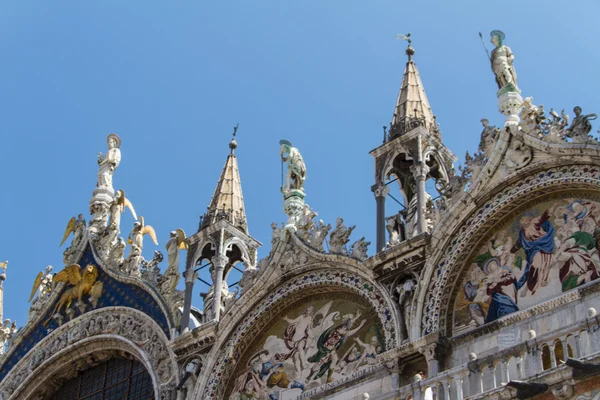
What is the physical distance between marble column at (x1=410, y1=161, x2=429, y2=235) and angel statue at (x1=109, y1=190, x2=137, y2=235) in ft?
24.1

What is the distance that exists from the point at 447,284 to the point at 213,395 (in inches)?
175

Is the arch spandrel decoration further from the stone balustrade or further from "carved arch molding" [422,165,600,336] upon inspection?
the stone balustrade

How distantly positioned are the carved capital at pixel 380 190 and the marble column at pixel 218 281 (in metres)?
3.26

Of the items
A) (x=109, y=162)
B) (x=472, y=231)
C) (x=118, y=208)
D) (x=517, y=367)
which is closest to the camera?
(x=517, y=367)

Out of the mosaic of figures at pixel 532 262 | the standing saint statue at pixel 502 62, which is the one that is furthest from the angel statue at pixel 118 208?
the mosaic of figures at pixel 532 262

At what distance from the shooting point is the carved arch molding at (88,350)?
20922 millimetres

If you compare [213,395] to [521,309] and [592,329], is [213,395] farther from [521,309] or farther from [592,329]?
[592,329]

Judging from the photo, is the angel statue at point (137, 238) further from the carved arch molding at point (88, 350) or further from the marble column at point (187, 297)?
the marble column at point (187, 297)

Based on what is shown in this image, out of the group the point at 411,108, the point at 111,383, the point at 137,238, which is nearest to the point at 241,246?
the point at 137,238

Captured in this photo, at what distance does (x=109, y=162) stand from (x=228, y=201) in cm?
468

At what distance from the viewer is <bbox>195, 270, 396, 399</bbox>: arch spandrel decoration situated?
1822 centimetres

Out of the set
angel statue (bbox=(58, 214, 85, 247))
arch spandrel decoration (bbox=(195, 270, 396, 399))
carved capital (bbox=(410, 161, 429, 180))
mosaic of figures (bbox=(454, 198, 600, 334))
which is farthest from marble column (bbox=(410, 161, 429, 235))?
angel statue (bbox=(58, 214, 85, 247))

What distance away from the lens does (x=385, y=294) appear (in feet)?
58.7

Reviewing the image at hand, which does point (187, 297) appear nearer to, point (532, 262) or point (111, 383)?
point (111, 383)
